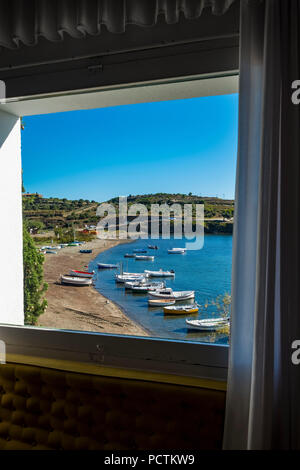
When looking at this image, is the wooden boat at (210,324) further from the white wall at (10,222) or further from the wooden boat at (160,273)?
the white wall at (10,222)

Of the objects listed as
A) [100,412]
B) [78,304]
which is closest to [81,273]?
[78,304]

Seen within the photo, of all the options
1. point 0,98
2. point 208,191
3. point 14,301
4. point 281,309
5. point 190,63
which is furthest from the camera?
point 14,301

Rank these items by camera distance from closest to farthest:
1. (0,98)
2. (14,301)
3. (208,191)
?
(208,191) < (0,98) < (14,301)

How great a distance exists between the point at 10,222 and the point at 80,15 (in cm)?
107

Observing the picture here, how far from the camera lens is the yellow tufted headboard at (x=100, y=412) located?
1.21m

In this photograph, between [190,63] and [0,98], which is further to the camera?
[0,98]

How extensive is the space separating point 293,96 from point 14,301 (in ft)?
5.41

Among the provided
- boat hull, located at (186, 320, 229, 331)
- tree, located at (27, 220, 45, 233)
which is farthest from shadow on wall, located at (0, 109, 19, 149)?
boat hull, located at (186, 320, 229, 331)

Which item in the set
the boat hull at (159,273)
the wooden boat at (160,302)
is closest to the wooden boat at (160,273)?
the boat hull at (159,273)

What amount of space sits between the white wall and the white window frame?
0.02 metres

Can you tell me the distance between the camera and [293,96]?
1094mm

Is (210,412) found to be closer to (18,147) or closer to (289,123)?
(289,123)

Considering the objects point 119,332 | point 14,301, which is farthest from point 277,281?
point 14,301

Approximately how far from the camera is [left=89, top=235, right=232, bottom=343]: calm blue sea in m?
1.48
